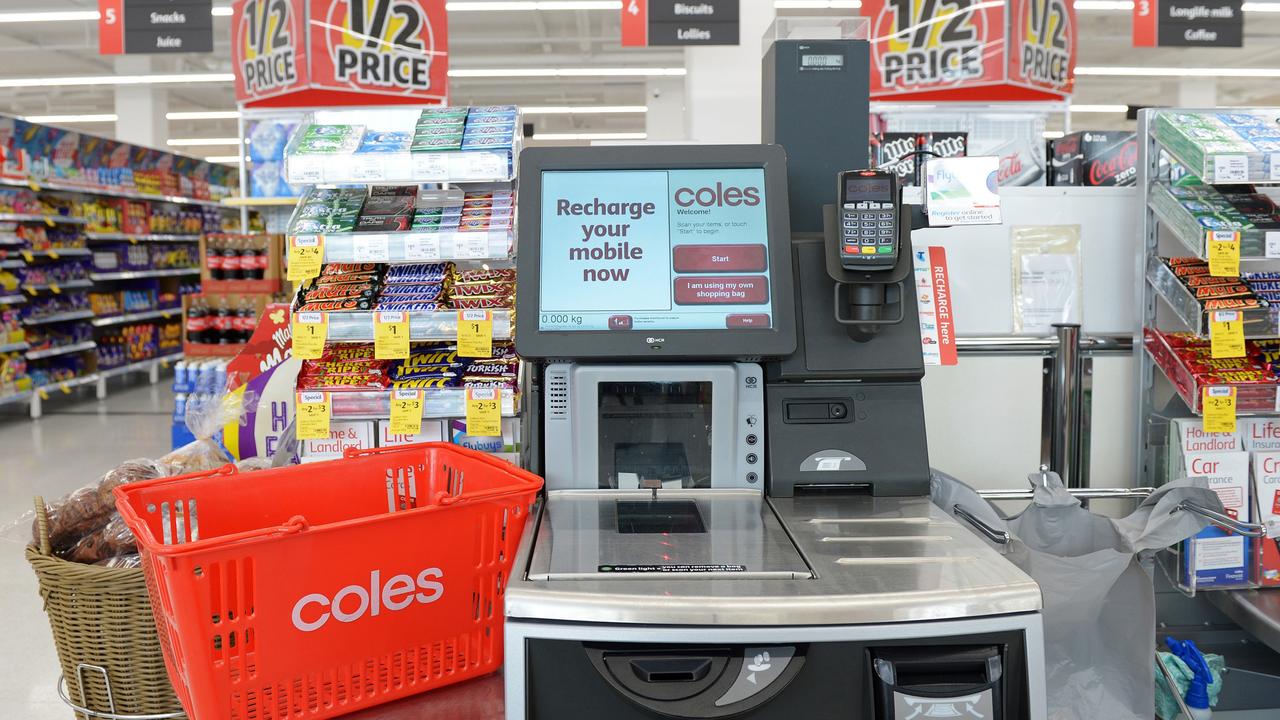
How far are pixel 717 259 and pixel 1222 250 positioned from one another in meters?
1.33

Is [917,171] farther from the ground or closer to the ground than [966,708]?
farther from the ground

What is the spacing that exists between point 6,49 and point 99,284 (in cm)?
570

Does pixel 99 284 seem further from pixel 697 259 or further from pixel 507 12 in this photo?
pixel 697 259

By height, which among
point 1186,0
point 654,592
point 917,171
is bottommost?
point 654,592

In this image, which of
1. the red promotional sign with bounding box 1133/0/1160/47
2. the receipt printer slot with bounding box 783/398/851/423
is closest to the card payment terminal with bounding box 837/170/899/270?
the receipt printer slot with bounding box 783/398/851/423

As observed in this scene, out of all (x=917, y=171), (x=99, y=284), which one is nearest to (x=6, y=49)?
(x=99, y=284)

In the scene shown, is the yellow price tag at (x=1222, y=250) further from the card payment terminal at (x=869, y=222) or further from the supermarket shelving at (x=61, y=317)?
the supermarket shelving at (x=61, y=317)

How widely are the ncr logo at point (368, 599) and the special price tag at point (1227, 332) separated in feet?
6.38

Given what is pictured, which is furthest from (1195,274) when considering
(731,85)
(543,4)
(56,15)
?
(56,15)

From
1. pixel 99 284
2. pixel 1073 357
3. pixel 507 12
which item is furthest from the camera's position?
pixel 507 12

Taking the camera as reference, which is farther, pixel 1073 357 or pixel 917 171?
pixel 1073 357

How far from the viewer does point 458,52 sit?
14328 millimetres

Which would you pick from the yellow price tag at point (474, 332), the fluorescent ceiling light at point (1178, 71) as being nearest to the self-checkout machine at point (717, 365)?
the yellow price tag at point (474, 332)

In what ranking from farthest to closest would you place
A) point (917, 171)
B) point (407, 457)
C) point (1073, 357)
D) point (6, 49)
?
point (6, 49) < point (1073, 357) < point (917, 171) < point (407, 457)
